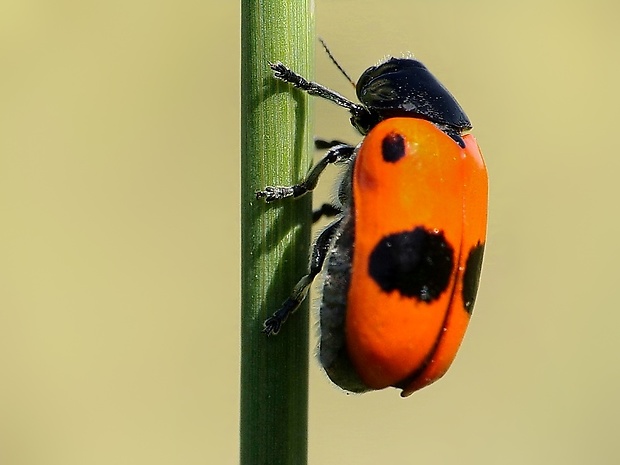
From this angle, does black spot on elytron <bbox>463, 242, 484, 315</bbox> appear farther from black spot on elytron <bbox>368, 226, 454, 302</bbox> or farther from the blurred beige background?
the blurred beige background

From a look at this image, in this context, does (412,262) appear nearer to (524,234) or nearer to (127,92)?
(524,234)

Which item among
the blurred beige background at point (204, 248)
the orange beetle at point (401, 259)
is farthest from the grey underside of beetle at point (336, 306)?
the blurred beige background at point (204, 248)

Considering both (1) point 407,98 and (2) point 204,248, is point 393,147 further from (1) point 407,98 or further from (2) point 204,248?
(2) point 204,248

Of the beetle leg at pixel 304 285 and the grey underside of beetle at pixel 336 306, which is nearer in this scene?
the beetle leg at pixel 304 285

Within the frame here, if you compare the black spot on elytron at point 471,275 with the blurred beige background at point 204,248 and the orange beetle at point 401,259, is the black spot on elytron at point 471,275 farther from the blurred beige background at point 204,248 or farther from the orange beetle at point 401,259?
the blurred beige background at point 204,248

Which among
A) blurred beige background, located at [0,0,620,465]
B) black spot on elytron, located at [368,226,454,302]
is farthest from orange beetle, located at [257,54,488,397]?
blurred beige background, located at [0,0,620,465]

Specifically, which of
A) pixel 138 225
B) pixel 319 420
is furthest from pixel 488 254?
pixel 138 225

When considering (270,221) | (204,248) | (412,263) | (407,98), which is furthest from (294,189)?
(204,248)
